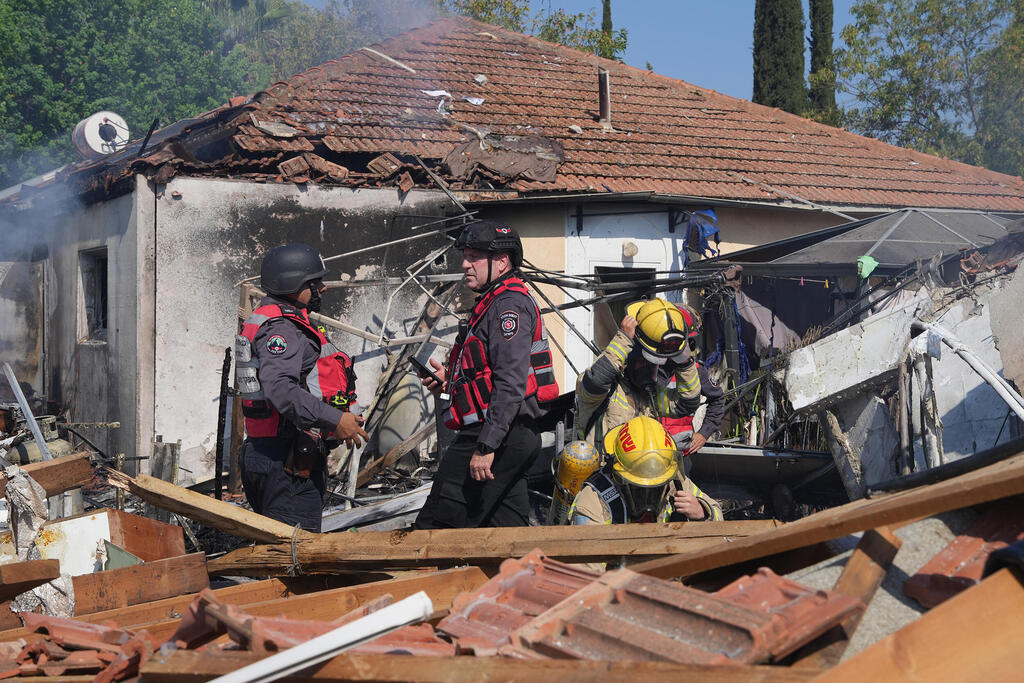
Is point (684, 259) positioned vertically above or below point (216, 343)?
above

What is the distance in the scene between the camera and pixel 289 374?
4.27 metres

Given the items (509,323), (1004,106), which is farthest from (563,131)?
(1004,106)

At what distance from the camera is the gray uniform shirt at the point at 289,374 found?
4180mm

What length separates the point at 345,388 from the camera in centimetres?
468

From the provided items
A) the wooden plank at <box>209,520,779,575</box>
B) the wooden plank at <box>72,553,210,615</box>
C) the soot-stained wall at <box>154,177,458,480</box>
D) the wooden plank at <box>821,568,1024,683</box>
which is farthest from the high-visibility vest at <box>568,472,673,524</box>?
the soot-stained wall at <box>154,177,458,480</box>

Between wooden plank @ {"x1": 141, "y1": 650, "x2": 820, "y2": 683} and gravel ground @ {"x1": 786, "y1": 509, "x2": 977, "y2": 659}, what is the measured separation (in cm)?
42

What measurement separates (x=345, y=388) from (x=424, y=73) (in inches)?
346

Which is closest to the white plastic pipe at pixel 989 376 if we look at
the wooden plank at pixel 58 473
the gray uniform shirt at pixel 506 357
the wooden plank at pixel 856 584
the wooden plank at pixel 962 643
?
the gray uniform shirt at pixel 506 357

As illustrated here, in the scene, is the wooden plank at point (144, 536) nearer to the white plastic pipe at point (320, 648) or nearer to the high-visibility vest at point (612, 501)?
the high-visibility vest at point (612, 501)

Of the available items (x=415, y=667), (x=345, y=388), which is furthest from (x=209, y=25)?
(x=415, y=667)

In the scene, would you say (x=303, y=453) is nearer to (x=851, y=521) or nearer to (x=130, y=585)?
(x=130, y=585)

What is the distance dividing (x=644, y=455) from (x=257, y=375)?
1.90 metres

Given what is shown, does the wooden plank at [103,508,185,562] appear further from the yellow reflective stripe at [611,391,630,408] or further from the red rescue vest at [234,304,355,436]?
the yellow reflective stripe at [611,391,630,408]

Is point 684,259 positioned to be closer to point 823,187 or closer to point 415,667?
point 823,187
